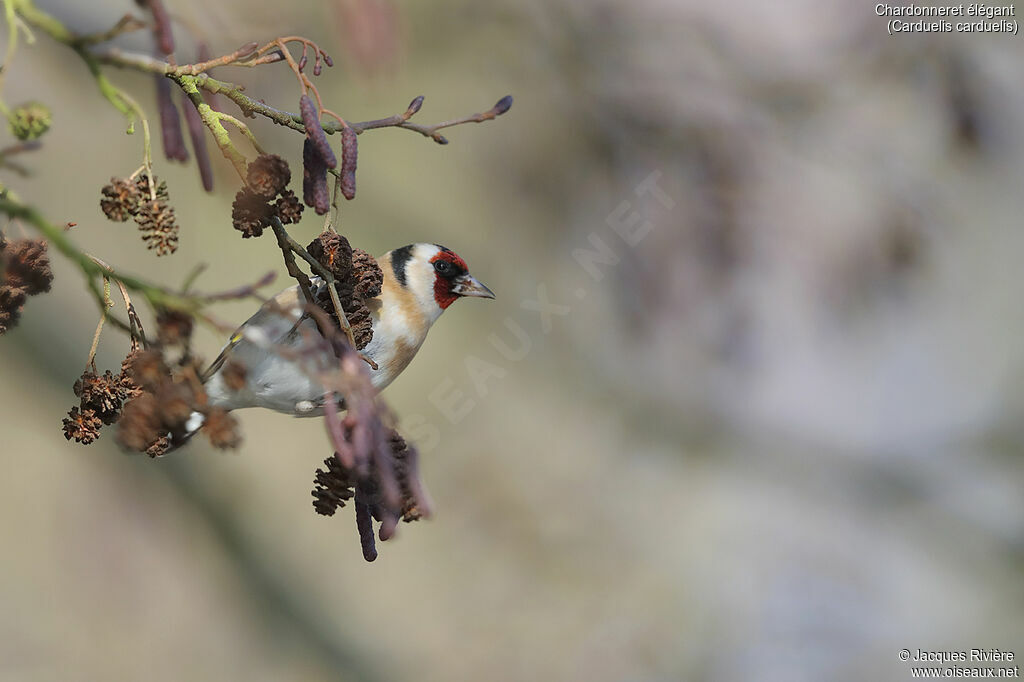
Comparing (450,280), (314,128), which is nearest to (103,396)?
(314,128)

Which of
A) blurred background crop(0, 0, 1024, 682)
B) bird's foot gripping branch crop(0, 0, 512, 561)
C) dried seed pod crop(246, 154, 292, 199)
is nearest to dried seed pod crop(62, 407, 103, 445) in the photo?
bird's foot gripping branch crop(0, 0, 512, 561)

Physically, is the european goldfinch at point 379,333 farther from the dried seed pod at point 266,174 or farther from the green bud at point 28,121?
the green bud at point 28,121

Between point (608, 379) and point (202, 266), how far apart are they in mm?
3678

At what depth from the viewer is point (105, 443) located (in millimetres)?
3871

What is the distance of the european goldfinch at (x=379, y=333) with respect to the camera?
1502 mm

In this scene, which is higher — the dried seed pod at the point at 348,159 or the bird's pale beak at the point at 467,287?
the bird's pale beak at the point at 467,287

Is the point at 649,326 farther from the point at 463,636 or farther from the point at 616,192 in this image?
the point at 463,636

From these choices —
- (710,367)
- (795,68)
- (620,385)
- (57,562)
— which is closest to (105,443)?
(57,562)

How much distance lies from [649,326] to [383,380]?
6.93ft

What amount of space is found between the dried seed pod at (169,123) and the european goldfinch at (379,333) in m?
0.59

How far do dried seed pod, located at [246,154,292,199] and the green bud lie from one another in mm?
169

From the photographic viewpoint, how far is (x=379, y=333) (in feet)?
5.12

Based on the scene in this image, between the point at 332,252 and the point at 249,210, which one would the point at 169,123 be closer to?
the point at 249,210

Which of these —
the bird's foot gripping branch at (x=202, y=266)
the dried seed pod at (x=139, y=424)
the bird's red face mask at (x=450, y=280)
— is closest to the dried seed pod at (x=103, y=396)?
the bird's foot gripping branch at (x=202, y=266)
